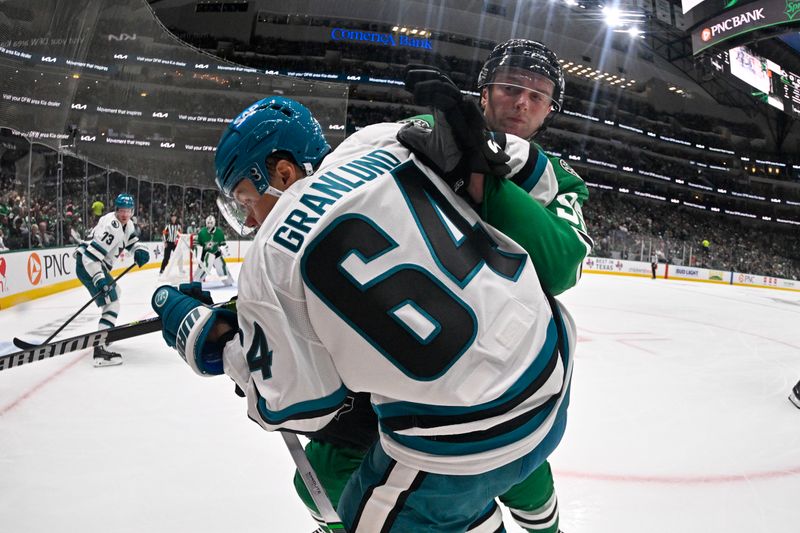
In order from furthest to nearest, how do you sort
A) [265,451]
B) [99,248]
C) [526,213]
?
[99,248] < [265,451] < [526,213]

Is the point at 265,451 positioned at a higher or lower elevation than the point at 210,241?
higher

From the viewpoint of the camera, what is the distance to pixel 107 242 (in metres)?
4.98

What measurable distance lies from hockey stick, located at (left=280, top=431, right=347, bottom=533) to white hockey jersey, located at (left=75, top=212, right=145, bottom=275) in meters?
4.37

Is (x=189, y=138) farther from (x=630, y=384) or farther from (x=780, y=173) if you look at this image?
(x=780, y=173)

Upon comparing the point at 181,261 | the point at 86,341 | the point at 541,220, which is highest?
Result: the point at 541,220

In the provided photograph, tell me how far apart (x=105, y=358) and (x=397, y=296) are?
13.7 ft

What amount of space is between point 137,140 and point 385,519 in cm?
1068

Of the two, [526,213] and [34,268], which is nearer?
[526,213]

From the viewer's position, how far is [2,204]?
249 inches

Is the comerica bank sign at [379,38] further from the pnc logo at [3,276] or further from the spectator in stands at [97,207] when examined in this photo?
the pnc logo at [3,276]

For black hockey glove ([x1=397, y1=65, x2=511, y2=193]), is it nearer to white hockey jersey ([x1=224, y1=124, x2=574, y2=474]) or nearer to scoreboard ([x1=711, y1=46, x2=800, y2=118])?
white hockey jersey ([x1=224, y1=124, x2=574, y2=474])

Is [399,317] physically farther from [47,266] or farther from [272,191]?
[47,266]

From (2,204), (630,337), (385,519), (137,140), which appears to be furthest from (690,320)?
(137,140)

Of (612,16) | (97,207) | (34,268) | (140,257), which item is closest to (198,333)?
(140,257)
